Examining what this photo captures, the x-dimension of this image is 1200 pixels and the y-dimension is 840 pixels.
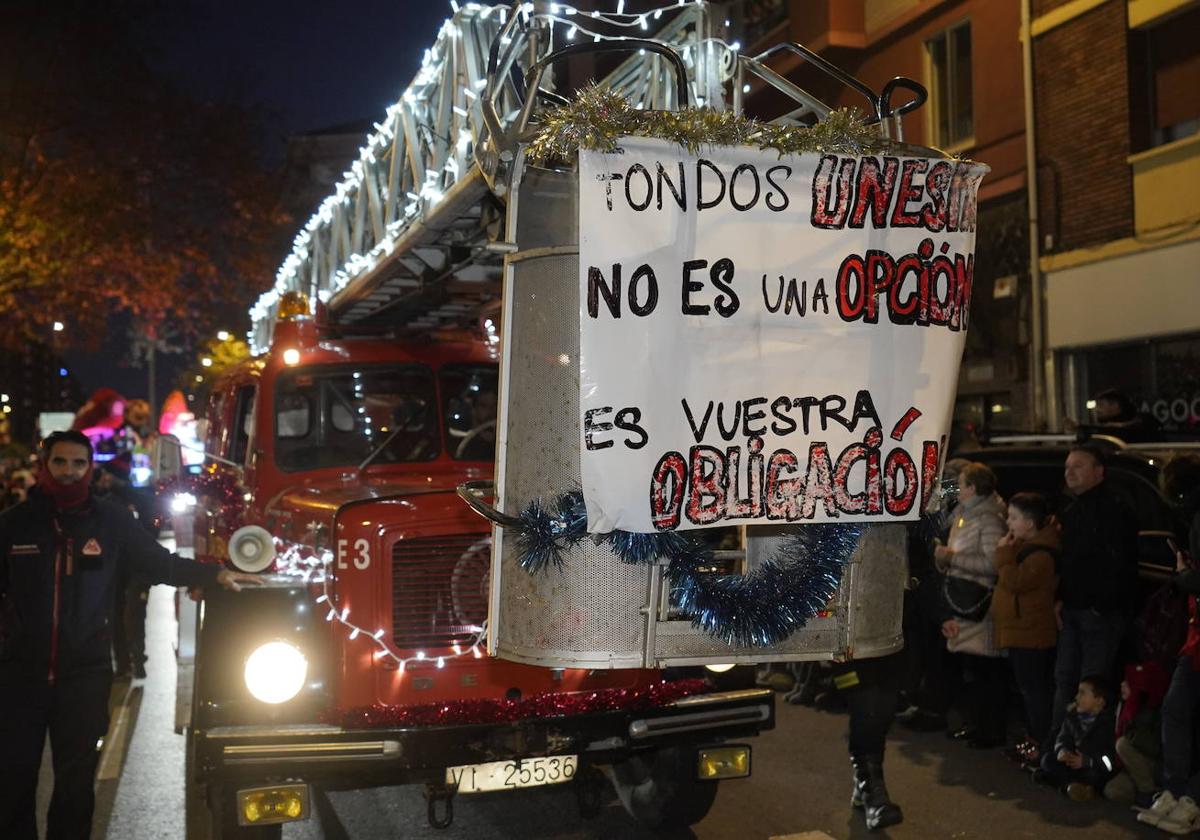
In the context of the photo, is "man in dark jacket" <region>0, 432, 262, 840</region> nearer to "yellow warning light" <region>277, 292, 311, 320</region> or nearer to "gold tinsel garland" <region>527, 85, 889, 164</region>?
"gold tinsel garland" <region>527, 85, 889, 164</region>

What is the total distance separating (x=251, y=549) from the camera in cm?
522

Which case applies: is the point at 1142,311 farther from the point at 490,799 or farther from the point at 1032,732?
the point at 490,799

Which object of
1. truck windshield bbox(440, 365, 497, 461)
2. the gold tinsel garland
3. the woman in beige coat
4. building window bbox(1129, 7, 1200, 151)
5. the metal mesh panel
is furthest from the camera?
building window bbox(1129, 7, 1200, 151)

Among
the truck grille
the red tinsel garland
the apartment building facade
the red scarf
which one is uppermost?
the apartment building facade

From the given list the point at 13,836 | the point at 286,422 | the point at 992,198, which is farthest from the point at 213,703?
the point at 992,198

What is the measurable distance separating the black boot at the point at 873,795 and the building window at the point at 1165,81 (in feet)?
29.3

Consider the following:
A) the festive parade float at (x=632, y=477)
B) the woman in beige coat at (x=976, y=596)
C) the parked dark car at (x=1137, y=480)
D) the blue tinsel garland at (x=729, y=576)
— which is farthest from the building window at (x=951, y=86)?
the blue tinsel garland at (x=729, y=576)

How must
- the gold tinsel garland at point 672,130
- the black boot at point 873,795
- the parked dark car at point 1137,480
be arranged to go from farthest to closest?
the parked dark car at point 1137,480 → the black boot at point 873,795 → the gold tinsel garland at point 672,130

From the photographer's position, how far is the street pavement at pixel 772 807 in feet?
20.5

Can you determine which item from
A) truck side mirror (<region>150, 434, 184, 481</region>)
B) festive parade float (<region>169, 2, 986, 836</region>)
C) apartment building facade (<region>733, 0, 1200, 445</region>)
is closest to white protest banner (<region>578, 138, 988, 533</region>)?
festive parade float (<region>169, 2, 986, 836</region>)

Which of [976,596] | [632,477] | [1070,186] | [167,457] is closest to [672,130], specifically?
[632,477]

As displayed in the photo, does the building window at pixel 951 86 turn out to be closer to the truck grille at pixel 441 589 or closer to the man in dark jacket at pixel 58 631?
the truck grille at pixel 441 589

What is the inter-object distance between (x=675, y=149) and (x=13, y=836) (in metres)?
3.89

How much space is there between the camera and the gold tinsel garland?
3904mm
